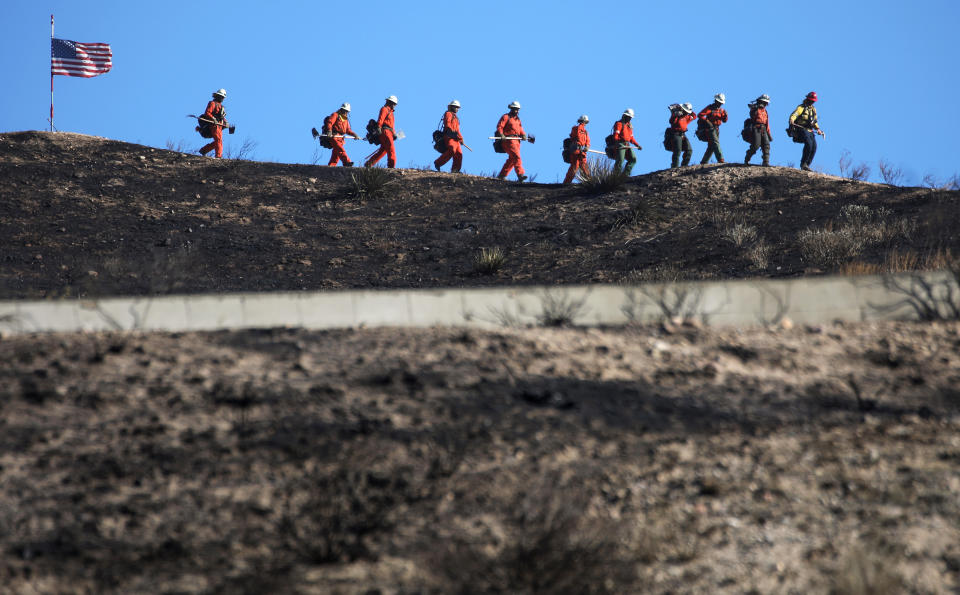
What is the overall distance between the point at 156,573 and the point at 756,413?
3.78 meters

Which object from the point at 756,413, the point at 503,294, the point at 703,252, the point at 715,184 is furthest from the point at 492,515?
the point at 715,184

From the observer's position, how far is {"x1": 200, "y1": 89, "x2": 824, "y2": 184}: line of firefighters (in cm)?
2216

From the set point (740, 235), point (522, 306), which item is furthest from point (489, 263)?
point (522, 306)

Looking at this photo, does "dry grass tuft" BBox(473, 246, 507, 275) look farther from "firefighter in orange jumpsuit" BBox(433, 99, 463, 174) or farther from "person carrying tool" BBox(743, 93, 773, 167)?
"person carrying tool" BBox(743, 93, 773, 167)

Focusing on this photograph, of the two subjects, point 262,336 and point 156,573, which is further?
point 262,336

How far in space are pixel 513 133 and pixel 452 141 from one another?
134 centimetres

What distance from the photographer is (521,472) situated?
584cm

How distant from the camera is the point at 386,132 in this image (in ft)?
73.7

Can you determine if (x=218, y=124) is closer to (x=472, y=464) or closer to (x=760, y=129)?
(x=760, y=129)

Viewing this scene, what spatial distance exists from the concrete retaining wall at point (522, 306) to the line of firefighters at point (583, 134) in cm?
1343

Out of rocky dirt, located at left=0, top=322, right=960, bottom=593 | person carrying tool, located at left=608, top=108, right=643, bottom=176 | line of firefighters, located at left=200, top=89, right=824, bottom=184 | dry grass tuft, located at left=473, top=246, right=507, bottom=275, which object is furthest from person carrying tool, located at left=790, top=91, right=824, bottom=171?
rocky dirt, located at left=0, top=322, right=960, bottom=593

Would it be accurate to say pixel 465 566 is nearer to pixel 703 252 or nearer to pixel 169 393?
pixel 169 393

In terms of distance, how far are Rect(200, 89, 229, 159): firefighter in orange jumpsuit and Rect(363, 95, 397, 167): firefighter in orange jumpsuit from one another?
3.30m

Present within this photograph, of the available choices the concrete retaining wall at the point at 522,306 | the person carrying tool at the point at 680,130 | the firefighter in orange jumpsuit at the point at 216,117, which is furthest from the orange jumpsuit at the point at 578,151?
the concrete retaining wall at the point at 522,306
